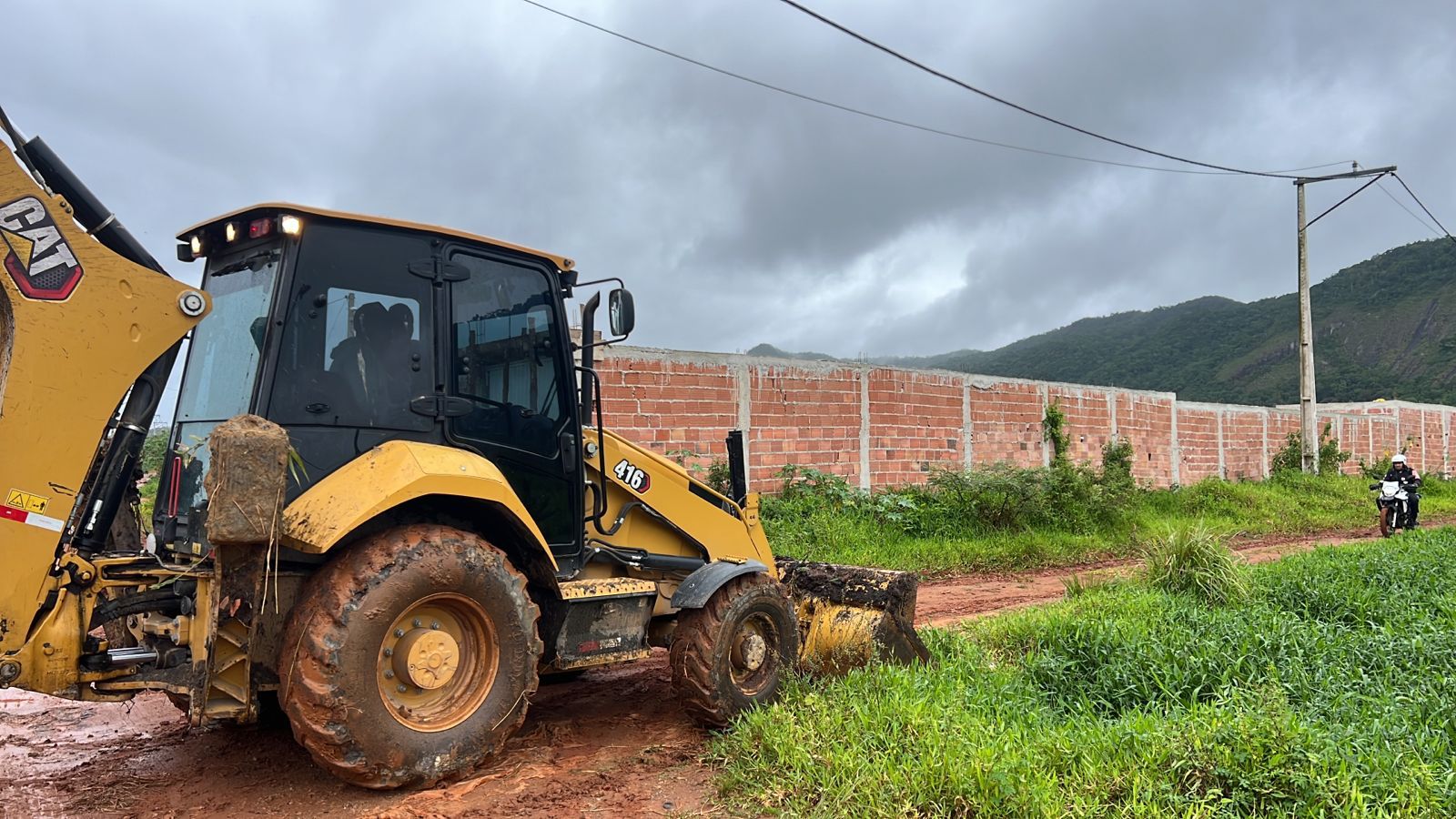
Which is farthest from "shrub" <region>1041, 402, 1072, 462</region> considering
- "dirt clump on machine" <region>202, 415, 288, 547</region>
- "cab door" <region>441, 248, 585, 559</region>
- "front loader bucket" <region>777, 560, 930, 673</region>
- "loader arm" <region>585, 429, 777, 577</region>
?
"dirt clump on machine" <region>202, 415, 288, 547</region>

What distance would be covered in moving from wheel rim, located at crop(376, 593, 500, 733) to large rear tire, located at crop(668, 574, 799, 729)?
1.05 m

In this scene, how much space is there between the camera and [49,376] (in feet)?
11.1

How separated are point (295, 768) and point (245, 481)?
1.64m

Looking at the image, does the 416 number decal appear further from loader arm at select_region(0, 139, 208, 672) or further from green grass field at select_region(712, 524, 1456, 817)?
loader arm at select_region(0, 139, 208, 672)

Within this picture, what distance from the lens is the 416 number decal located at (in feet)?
17.0

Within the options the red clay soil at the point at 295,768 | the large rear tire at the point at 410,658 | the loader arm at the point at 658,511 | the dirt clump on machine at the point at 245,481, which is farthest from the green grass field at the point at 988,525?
the dirt clump on machine at the point at 245,481

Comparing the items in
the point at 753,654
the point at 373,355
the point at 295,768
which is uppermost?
the point at 373,355

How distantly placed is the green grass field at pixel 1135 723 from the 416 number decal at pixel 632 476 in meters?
1.39

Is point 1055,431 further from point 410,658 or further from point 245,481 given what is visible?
point 245,481

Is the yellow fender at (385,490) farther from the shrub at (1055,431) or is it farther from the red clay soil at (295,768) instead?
the shrub at (1055,431)

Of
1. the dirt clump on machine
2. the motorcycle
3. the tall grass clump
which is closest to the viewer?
the dirt clump on machine

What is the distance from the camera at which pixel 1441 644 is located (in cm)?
558

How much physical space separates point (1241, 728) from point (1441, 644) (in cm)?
291

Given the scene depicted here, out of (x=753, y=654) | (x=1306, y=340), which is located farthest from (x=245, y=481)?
(x=1306, y=340)
